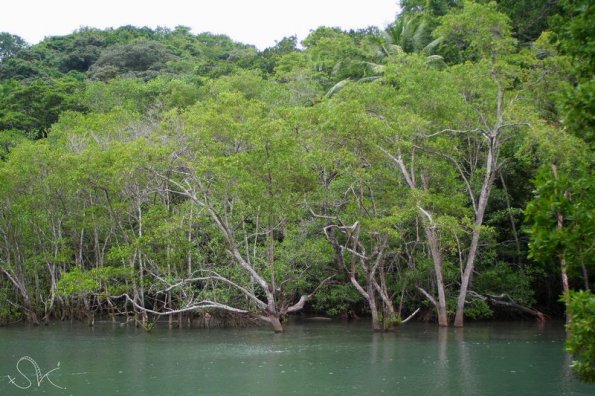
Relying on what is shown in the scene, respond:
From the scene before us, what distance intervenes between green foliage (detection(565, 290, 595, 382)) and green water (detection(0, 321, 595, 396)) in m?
5.94

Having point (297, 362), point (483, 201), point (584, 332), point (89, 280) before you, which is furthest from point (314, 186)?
point (584, 332)

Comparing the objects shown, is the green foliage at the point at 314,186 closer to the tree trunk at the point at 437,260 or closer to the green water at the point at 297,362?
the tree trunk at the point at 437,260

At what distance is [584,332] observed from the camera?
615 cm

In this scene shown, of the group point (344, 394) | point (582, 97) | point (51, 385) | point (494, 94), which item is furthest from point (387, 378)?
point (494, 94)

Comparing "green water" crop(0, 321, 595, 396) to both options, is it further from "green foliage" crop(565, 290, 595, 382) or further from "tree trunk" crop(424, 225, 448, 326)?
"green foliage" crop(565, 290, 595, 382)

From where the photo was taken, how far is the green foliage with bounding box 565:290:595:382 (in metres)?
6.15

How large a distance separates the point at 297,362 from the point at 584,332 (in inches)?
411

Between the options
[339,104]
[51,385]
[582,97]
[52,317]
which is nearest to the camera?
[582,97]

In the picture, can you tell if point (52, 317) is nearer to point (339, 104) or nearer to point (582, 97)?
point (339, 104)

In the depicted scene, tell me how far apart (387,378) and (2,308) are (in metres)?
18.0

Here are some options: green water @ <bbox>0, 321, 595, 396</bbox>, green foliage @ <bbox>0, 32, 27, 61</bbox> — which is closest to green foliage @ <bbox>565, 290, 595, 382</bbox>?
green water @ <bbox>0, 321, 595, 396</bbox>

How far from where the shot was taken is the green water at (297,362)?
42.0ft

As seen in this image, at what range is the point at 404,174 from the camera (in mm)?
22156

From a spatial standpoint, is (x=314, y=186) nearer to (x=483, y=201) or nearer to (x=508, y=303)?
(x=483, y=201)
